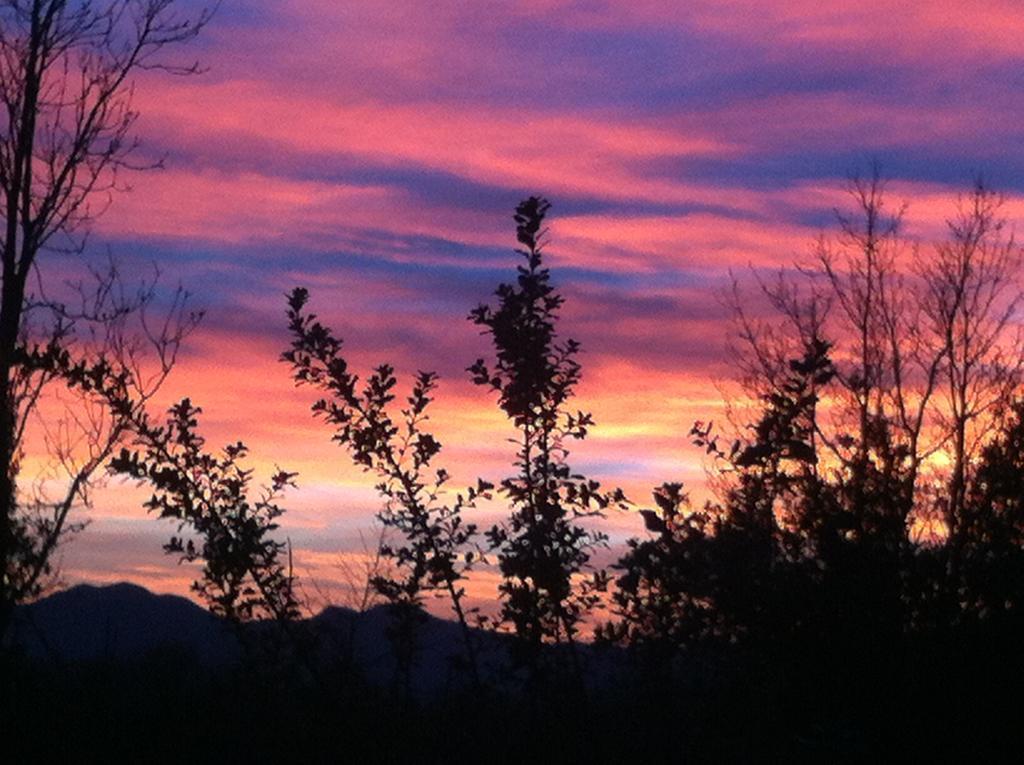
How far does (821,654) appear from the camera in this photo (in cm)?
853

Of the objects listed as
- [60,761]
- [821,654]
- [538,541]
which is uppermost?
[538,541]

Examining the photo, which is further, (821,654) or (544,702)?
(544,702)

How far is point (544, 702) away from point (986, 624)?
9.64ft

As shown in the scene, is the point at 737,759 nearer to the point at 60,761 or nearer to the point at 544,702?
the point at 544,702

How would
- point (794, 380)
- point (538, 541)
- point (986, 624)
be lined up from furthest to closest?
point (794, 380) < point (538, 541) < point (986, 624)

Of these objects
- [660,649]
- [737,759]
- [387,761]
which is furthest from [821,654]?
[387,761]

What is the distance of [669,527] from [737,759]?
2.43 metres

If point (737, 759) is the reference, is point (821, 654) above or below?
above

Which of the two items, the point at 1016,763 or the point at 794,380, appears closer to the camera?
the point at 1016,763

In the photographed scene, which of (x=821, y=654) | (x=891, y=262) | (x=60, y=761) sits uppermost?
(x=891, y=262)

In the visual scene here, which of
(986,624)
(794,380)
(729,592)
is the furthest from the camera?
(794,380)

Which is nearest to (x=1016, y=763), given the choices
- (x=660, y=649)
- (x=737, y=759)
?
(x=737, y=759)

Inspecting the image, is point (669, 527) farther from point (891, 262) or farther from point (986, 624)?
point (891, 262)

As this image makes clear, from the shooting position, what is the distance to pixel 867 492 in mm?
10438
